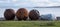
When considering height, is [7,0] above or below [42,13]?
above

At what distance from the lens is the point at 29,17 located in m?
1.56

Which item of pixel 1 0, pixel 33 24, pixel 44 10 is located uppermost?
pixel 1 0

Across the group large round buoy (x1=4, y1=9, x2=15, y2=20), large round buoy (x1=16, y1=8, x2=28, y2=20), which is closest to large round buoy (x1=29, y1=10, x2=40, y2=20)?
large round buoy (x1=16, y1=8, x2=28, y2=20)

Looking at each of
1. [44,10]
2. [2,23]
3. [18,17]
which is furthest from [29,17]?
[2,23]

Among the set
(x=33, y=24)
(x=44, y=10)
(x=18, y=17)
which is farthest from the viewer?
(x=44, y=10)

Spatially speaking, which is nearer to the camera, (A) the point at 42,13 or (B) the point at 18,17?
(B) the point at 18,17

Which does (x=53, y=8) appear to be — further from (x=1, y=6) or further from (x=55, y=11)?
(x=1, y=6)

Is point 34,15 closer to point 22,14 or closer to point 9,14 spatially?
point 22,14

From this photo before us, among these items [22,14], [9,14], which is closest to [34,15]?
[22,14]

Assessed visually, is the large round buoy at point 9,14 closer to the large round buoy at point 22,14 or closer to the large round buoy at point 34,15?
the large round buoy at point 22,14

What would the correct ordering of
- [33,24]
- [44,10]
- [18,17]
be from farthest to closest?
1. [44,10]
2. [18,17]
3. [33,24]

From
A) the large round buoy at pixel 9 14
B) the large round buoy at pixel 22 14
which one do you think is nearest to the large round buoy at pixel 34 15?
the large round buoy at pixel 22 14

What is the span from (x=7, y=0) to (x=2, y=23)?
19.6 inches

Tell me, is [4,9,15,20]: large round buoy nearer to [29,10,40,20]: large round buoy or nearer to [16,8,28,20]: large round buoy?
[16,8,28,20]: large round buoy
